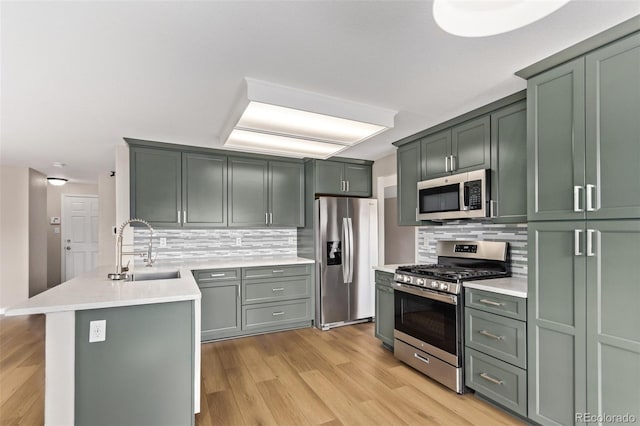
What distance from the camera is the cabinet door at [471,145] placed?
2703 mm

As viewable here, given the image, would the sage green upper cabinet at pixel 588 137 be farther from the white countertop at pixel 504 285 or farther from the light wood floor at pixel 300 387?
the light wood floor at pixel 300 387

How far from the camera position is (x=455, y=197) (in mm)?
2887

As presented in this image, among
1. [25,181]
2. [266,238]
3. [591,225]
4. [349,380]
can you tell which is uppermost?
[25,181]

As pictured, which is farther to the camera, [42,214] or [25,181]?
[42,214]

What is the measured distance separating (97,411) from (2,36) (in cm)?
205

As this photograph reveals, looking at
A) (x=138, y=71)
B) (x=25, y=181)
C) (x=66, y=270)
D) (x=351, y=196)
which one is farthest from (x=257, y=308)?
(x=66, y=270)

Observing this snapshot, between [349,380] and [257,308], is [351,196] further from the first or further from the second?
[349,380]

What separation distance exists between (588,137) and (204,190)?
362cm

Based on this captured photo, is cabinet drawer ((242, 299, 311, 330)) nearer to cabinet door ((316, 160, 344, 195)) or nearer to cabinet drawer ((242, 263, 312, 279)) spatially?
cabinet drawer ((242, 263, 312, 279))

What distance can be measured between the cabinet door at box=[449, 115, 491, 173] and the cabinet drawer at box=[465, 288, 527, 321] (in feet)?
3.35

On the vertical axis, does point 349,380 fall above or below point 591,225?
below

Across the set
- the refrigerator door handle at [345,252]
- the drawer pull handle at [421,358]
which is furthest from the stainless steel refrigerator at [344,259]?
the drawer pull handle at [421,358]

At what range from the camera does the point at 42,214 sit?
5.78 m

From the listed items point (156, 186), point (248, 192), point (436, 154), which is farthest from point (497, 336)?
point (156, 186)
